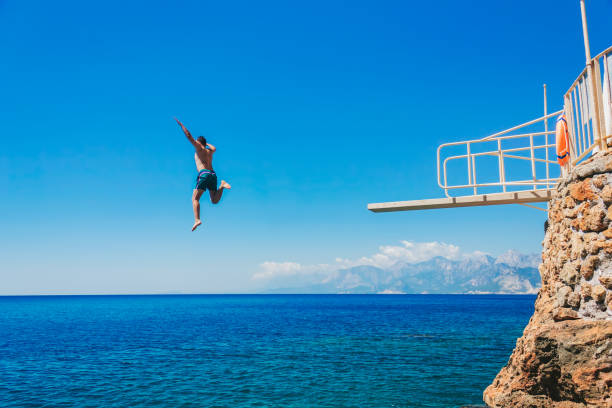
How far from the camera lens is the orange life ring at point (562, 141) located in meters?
8.80

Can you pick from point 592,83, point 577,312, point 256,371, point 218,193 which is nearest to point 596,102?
point 592,83

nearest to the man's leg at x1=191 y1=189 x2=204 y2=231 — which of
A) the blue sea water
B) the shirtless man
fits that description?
the shirtless man

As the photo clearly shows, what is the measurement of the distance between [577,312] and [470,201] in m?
3.20

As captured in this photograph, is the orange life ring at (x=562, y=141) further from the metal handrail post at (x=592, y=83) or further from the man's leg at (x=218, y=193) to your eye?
the man's leg at (x=218, y=193)

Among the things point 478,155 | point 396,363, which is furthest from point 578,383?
point 396,363

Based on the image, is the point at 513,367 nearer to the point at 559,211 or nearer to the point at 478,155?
the point at 559,211

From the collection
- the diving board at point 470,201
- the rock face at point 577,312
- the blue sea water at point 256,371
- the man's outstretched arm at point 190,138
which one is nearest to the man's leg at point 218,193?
the man's outstretched arm at point 190,138

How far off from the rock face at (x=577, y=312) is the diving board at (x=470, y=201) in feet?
1.31

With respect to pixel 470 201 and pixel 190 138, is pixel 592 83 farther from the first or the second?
pixel 190 138

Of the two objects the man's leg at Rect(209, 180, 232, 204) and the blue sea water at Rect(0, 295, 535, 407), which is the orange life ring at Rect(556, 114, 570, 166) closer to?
the man's leg at Rect(209, 180, 232, 204)

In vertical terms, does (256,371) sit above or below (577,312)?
below

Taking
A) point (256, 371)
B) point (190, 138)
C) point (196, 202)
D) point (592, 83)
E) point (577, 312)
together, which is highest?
point (592, 83)

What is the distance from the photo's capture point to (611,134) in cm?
739

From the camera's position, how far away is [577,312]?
7.82 meters
